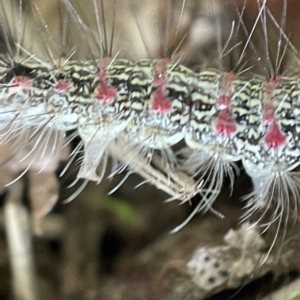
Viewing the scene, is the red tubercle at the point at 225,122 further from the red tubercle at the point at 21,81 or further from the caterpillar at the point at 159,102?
the red tubercle at the point at 21,81

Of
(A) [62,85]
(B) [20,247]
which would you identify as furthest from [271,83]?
(B) [20,247]

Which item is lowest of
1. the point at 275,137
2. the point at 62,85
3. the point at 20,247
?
the point at 20,247

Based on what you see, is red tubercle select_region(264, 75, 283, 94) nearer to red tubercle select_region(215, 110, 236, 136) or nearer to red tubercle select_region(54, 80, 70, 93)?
red tubercle select_region(215, 110, 236, 136)

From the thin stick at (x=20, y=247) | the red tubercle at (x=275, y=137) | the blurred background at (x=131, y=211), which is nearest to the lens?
the red tubercle at (x=275, y=137)

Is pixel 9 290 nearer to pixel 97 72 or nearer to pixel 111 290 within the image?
pixel 111 290

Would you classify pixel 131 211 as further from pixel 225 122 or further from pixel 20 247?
pixel 225 122

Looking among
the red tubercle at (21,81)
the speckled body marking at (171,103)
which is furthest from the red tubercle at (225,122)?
the red tubercle at (21,81)
